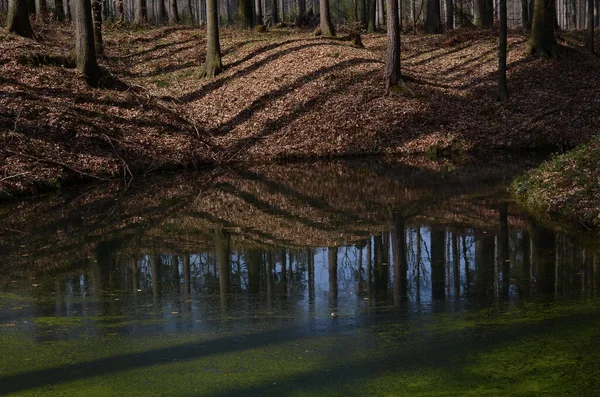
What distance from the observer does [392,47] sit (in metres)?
25.7

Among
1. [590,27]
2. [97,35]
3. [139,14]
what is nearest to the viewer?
[97,35]

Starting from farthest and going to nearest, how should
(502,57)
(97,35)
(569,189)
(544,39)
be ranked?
(544,39), (97,35), (502,57), (569,189)

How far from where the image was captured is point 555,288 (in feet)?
28.9

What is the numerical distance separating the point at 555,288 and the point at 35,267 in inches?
266

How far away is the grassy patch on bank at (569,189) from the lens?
12.1m

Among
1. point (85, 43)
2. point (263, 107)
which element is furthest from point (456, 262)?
point (85, 43)

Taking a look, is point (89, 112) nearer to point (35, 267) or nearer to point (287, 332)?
point (35, 267)

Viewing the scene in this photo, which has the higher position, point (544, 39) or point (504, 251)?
point (544, 39)

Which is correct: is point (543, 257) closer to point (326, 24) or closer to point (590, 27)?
point (326, 24)

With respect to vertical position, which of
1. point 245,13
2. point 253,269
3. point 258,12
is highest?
point 258,12

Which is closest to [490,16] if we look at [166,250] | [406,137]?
[406,137]

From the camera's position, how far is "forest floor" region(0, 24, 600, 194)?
19969 mm

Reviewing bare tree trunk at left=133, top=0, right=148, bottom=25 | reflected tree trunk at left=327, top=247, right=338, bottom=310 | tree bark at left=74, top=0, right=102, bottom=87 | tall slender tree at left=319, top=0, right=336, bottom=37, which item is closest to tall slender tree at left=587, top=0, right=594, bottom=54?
tall slender tree at left=319, top=0, right=336, bottom=37

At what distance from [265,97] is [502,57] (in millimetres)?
7988
